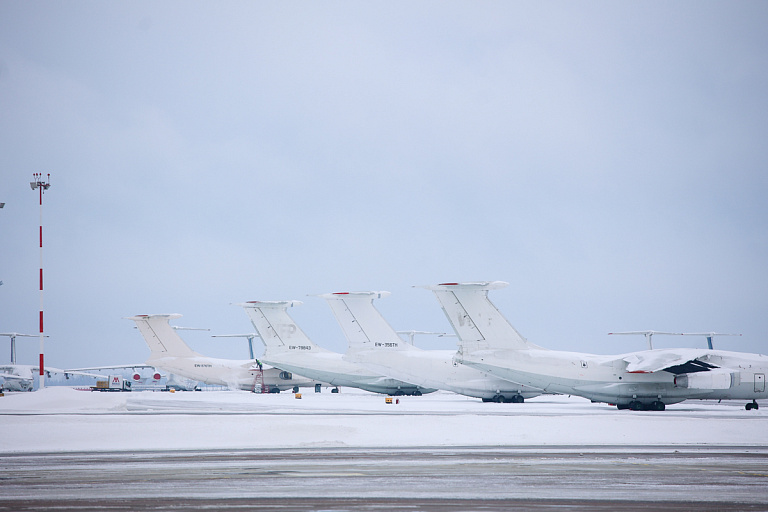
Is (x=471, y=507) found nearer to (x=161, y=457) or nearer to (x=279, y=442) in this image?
(x=161, y=457)

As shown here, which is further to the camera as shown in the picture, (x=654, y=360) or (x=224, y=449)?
(x=654, y=360)

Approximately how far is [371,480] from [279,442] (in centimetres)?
919

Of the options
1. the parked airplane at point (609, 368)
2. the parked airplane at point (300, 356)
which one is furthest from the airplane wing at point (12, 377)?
the parked airplane at point (609, 368)

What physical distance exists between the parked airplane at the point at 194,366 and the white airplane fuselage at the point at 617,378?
110 feet

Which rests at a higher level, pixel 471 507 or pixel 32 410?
pixel 471 507

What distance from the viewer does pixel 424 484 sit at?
41.4ft

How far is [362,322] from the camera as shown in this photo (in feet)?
154

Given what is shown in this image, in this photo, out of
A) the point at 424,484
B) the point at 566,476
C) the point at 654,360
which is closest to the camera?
the point at 424,484

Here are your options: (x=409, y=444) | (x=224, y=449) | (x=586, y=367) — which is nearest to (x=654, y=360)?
(x=586, y=367)

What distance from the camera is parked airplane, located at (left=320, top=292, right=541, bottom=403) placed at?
4219 cm

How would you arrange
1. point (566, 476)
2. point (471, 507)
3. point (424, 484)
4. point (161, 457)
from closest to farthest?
point (471, 507) → point (424, 484) → point (566, 476) → point (161, 457)

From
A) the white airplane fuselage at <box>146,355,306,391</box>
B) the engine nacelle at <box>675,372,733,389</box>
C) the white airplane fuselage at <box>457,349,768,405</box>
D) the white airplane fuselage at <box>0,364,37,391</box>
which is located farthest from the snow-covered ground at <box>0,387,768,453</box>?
the white airplane fuselage at <box>0,364,37,391</box>

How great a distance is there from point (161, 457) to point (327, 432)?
6.55m

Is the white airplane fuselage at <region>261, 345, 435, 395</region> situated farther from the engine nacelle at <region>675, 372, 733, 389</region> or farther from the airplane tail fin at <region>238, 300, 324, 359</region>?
the engine nacelle at <region>675, 372, 733, 389</region>
